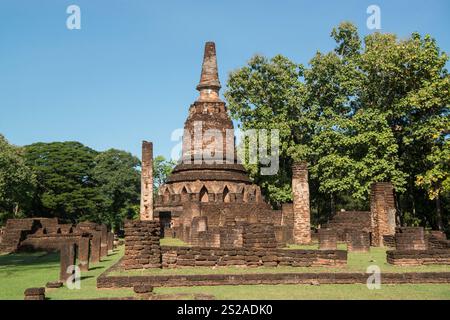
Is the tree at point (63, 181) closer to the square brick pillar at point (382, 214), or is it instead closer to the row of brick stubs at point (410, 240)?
the square brick pillar at point (382, 214)

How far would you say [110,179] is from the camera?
50969mm

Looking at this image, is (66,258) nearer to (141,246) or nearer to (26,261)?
(141,246)

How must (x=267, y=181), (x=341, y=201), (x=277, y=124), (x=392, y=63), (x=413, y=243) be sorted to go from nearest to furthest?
(x=413, y=243), (x=392, y=63), (x=277, y=124), (x=267, y=181), (x=341, y=201)

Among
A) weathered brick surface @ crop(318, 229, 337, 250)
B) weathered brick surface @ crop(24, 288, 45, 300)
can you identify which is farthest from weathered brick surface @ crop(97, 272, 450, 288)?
weathered brick surface @ crop(318, 229, 337, 250)

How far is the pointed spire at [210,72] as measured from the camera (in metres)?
37.8

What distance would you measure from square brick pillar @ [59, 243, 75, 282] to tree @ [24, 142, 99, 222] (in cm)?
3481

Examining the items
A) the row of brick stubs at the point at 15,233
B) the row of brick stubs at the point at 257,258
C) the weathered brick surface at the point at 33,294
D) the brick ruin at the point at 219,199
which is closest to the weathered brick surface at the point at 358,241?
the brick ruin at the point at 219,199

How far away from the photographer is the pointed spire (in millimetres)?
37781

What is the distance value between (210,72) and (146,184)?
18906 millimetres

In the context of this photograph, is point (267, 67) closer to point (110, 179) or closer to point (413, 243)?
point (413, 243)

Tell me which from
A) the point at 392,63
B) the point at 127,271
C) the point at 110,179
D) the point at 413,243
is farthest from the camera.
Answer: the point at 110,179

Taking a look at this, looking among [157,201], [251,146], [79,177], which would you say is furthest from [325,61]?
[79,177]

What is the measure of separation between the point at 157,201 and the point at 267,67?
12.2m

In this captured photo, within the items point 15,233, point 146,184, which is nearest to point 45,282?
point 146,184
